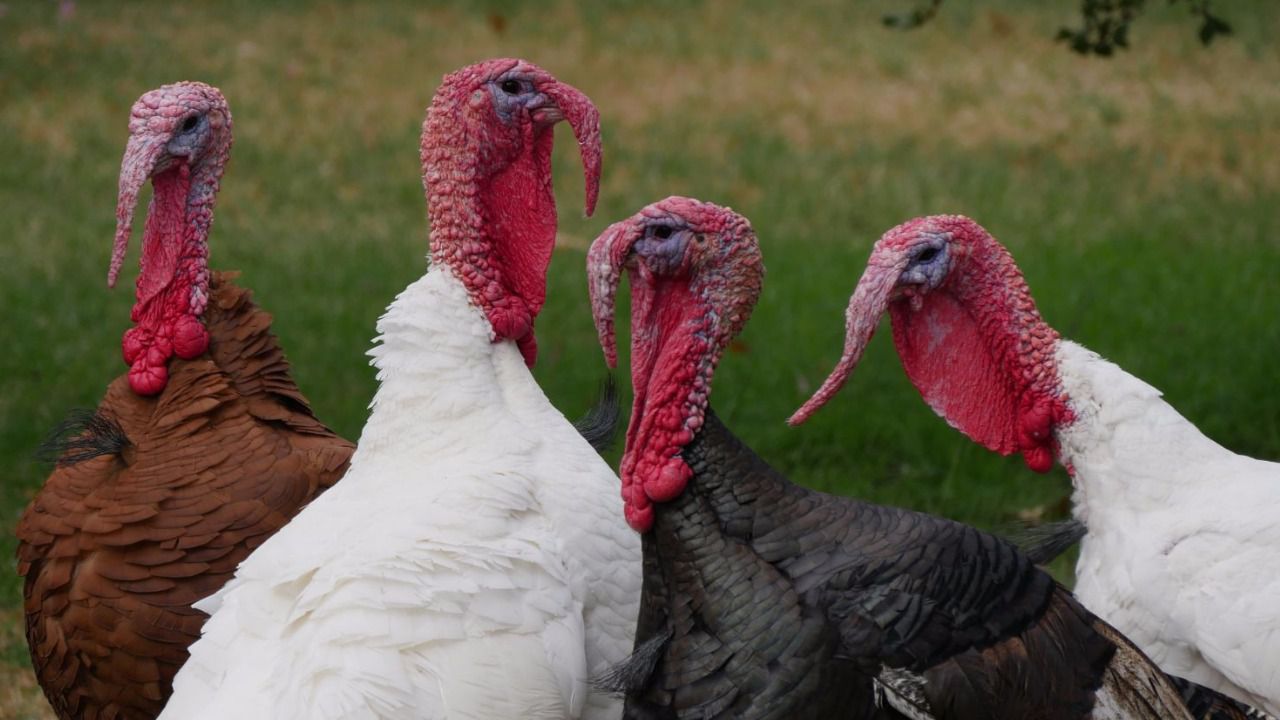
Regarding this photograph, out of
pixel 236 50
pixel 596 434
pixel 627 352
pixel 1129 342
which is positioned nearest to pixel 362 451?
pixel 596 434

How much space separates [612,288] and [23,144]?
28.9 feet

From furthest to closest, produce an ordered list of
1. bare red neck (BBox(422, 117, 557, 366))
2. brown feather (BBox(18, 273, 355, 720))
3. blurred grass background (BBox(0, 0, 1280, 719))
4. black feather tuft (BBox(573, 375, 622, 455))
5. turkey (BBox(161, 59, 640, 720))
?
1. blurred grass background (BBox(0, 0, 1280, 719))
2. black feather tuft (BBox(573, 375, 622, 455))
3. bare red neck (BBox(422, 117, 557, 366))
4. brown feather (BBox(18, 273, 355, 720))
5. turkey (BBox(161, 59, 640, 720))

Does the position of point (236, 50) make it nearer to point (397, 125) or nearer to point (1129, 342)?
point (397, 125)

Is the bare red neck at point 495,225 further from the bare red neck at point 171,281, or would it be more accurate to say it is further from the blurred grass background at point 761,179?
the blurred grass background at point 761,179

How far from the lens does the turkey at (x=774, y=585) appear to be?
313 cm

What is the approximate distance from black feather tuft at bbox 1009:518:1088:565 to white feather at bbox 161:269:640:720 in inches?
40.5

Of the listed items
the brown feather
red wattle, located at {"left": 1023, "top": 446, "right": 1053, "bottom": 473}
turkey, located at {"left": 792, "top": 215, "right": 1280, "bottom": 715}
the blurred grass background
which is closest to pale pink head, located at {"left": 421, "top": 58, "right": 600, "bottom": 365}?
the brown feather

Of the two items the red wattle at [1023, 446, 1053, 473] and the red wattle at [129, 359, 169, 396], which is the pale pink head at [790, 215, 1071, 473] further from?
the red wattle at [129, 359, 169, 396]

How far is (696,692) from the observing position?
10.5 ft

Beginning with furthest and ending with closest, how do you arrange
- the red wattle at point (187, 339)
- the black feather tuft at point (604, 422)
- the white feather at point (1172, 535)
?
the black feather tuft at point (604, 422), the red wattle at point (187, 339), the white feather at point (1172, 535)

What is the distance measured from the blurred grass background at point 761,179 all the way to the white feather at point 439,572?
189 centimetres

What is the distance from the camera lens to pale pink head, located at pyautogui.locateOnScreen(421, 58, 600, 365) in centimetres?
397

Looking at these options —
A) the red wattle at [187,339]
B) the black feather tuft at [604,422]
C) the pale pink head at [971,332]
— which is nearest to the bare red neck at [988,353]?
the pale pink head at [971,332]

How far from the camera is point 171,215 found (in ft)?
13.8
